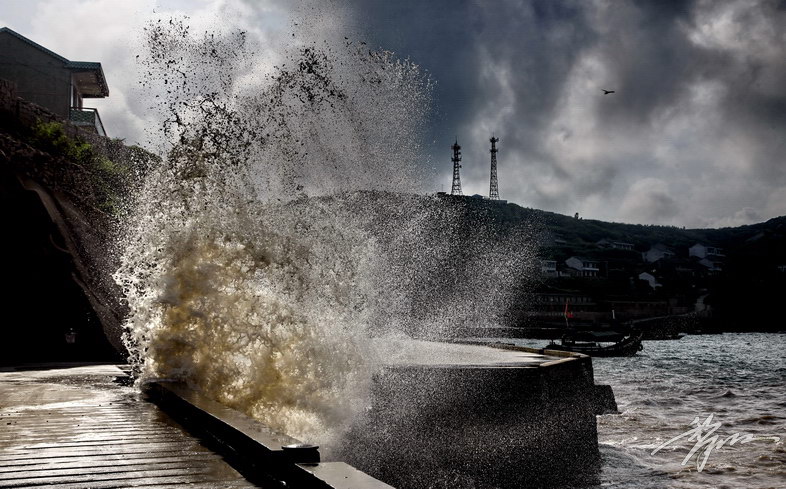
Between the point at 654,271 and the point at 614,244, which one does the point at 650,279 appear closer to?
the point at 654,271

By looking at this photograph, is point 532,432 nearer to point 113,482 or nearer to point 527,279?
point 113,482

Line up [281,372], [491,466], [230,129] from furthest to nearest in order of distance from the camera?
[230,129]
[491,466]
[281,372]

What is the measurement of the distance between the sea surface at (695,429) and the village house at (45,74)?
33.5 metres

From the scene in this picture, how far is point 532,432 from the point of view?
35.8 ft

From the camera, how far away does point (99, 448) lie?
4875mm

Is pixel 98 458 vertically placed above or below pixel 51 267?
below

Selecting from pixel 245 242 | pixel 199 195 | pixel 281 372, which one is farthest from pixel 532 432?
pixel 199 195

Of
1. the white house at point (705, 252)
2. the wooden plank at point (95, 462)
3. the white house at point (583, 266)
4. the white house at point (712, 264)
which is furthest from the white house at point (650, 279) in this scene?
the wooden plank at point (95, 462)

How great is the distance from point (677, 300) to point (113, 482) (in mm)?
110546

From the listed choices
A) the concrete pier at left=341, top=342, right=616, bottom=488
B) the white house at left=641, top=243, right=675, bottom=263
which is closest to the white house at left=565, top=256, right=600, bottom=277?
the white house at left=641, top=243, right=675, bottom=263

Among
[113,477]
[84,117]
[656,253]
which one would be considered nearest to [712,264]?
[656,253]
